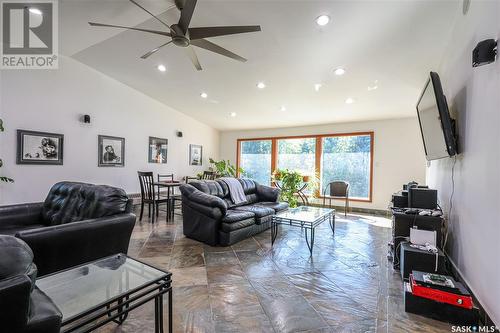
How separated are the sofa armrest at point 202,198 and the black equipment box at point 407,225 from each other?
2173 millimetres

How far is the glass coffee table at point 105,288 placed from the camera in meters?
1.27

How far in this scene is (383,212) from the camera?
19.3 feet

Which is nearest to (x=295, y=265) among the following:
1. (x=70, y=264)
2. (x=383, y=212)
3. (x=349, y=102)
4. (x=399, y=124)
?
(x=70, y=264)

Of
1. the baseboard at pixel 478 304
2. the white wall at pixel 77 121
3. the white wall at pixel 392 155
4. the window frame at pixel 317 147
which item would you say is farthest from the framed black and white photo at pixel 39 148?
the white wall at pixel 392 155

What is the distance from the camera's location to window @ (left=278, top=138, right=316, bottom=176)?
686 cm

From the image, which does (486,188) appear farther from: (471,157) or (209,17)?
(209,17)

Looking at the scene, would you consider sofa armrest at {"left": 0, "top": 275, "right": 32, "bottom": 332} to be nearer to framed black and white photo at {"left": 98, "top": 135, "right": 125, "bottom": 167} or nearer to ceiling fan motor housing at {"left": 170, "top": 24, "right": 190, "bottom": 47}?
ceiling fan motor housing at {"left": 170, "top": 24, "right": 190, "bottom": 47}

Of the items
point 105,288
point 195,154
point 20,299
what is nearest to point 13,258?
point 20,299

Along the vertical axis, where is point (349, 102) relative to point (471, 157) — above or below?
above

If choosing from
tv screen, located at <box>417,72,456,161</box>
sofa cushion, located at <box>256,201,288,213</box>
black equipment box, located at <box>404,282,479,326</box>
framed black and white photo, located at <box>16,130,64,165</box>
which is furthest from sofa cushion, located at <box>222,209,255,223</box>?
framed black and white photo, located at <box>16,130,64,165</box>

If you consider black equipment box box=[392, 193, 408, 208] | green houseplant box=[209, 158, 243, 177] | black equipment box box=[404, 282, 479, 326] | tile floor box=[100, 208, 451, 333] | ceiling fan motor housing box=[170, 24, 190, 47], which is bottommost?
tile floor box=[100, 208, 451, 333]

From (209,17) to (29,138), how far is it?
3.78m

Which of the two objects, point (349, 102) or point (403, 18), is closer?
point (403, 18)

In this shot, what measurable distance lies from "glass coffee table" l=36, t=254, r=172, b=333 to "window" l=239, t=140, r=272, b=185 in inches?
241
